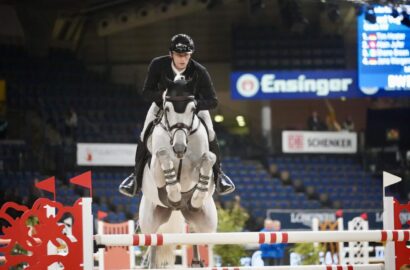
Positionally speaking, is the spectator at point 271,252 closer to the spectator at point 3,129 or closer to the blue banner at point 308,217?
the blue banner at point 308,217

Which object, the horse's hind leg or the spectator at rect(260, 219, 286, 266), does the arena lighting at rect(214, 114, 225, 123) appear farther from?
the horse's hind leg

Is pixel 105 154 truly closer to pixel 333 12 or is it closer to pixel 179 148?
pixel 333 12

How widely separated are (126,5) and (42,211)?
1611 cm

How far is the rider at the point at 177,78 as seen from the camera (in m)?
6.83

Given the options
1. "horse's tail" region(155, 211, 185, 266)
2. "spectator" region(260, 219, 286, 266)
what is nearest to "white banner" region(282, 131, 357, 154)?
"spectator" region(260, 219, 286, 266)

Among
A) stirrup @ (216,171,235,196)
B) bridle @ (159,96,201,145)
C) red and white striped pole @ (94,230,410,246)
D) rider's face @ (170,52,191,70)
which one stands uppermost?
rider's face @ (170,52,191,70)

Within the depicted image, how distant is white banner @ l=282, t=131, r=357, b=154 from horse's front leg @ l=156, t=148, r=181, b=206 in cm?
1326

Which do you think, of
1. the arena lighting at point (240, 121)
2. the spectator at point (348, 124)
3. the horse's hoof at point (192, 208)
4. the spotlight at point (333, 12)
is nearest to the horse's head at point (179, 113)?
the horse's hoof at point (192, 208)

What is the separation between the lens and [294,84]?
19062mm

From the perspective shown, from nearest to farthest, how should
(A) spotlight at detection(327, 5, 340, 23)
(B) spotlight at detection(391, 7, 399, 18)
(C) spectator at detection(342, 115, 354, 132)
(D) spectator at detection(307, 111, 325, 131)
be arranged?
1. (B) spotlight at detection(391, 7, 399, 18)
2. (A) spotlight at detection(327, 5, 340, 23)
3. (D) spectator at detection(307, 111, 325, 131)
4. (C) spectator at detection(342, 115, 354, 132)

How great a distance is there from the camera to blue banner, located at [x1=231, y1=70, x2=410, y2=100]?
18.9 m

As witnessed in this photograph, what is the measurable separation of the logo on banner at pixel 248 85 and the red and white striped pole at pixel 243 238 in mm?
12947

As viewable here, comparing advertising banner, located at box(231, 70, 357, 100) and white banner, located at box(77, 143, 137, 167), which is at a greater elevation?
advertising banner, located at box(231, 70, 357, 100)

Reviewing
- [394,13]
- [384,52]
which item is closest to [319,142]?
[384,52]
